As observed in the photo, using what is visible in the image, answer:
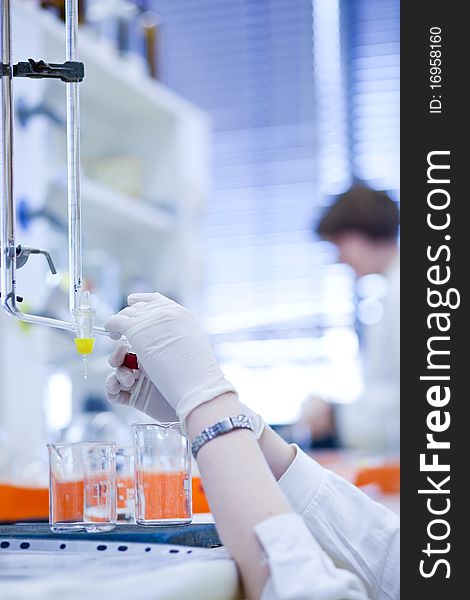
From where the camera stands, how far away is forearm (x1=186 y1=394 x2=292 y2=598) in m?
0.90

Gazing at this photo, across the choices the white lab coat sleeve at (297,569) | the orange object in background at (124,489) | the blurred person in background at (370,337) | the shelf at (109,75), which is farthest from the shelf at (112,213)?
the white lab coat sleeve at (297,569)

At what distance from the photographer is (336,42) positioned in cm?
434

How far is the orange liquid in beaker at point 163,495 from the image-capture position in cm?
108

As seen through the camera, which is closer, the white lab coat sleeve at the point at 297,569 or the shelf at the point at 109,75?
the white lab coat sleeve at the point at 297,569

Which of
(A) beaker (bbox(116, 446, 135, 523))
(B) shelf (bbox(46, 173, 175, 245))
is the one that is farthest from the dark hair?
(A) beaker (bbox(116, 446, 135, 523))

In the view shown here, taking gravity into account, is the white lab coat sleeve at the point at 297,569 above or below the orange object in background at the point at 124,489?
below

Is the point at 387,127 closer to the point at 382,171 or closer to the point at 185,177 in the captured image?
the point at 382,171

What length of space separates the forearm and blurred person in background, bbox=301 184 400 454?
7.62ft

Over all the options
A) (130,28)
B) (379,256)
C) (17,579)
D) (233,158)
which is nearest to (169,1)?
(233,158)

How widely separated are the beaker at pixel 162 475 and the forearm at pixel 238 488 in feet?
0.38

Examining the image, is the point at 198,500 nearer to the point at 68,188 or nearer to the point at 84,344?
the point at 84,344

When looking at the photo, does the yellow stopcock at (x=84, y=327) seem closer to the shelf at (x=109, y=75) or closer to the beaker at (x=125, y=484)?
the beaker at (x=125, y=484)

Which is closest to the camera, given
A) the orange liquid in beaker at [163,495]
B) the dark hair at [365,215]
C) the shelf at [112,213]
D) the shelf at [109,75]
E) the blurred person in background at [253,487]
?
the blurred person in background at [253,487]

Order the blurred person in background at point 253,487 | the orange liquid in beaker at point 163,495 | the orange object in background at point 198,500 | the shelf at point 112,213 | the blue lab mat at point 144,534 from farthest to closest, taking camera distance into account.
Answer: the shelf at point 112,213 → the orange object in background at point 198,500 → the orange liquid in beaker at point 163,495 → the blue lab mat at point 144,534 → the blurred person in background at point 253,487
